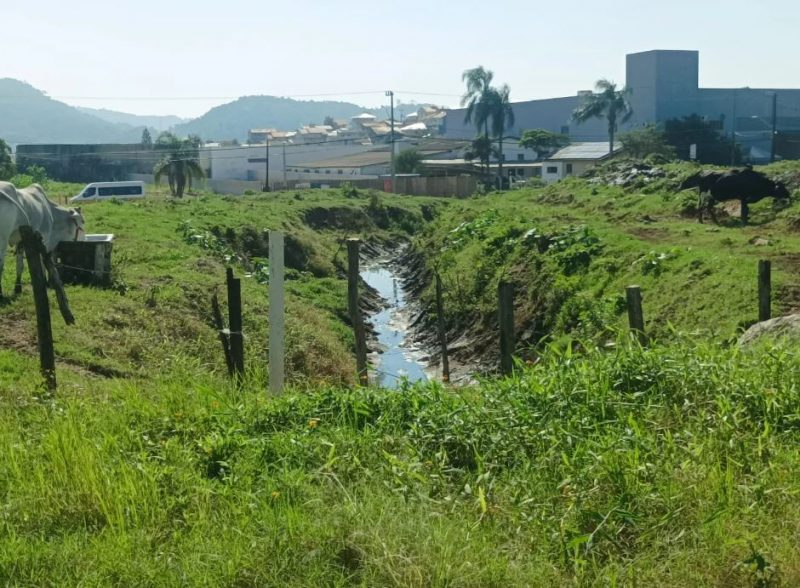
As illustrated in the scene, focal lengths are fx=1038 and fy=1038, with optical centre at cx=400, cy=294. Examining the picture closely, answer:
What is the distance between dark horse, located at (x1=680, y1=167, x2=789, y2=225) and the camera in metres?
30.5

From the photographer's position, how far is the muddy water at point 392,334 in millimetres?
24062

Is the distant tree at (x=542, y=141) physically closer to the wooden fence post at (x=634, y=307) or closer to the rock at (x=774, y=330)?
the rock at (x=774, y=330)

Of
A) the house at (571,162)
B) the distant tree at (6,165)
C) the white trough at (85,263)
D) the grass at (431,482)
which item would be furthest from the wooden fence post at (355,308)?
the house at (571,162)

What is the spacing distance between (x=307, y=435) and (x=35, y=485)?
2.02 metres

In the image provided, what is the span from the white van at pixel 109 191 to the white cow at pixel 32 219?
117 ft

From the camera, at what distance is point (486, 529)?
260 inches

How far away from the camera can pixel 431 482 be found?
7.24 meters

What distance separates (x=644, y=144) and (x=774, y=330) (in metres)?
66.5

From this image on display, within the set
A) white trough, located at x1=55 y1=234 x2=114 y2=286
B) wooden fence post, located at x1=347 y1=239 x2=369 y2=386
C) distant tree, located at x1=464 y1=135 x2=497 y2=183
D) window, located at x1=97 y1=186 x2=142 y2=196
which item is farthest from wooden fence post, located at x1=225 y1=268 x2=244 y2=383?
distant tree, located at x1=464 y1=135 x2=497 y2=183

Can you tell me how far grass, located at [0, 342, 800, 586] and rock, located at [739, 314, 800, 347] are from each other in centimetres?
275

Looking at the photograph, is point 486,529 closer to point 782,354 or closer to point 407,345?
point 782,354

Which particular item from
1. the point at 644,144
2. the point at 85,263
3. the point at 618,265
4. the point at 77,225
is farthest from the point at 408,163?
the point at 85,263

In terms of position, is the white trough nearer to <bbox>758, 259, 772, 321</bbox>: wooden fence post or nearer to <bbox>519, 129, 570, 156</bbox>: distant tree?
<bbox>758, 259, 772, 321</bbox>: wooden fence post

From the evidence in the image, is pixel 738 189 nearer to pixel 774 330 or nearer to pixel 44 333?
pixel 774 330
